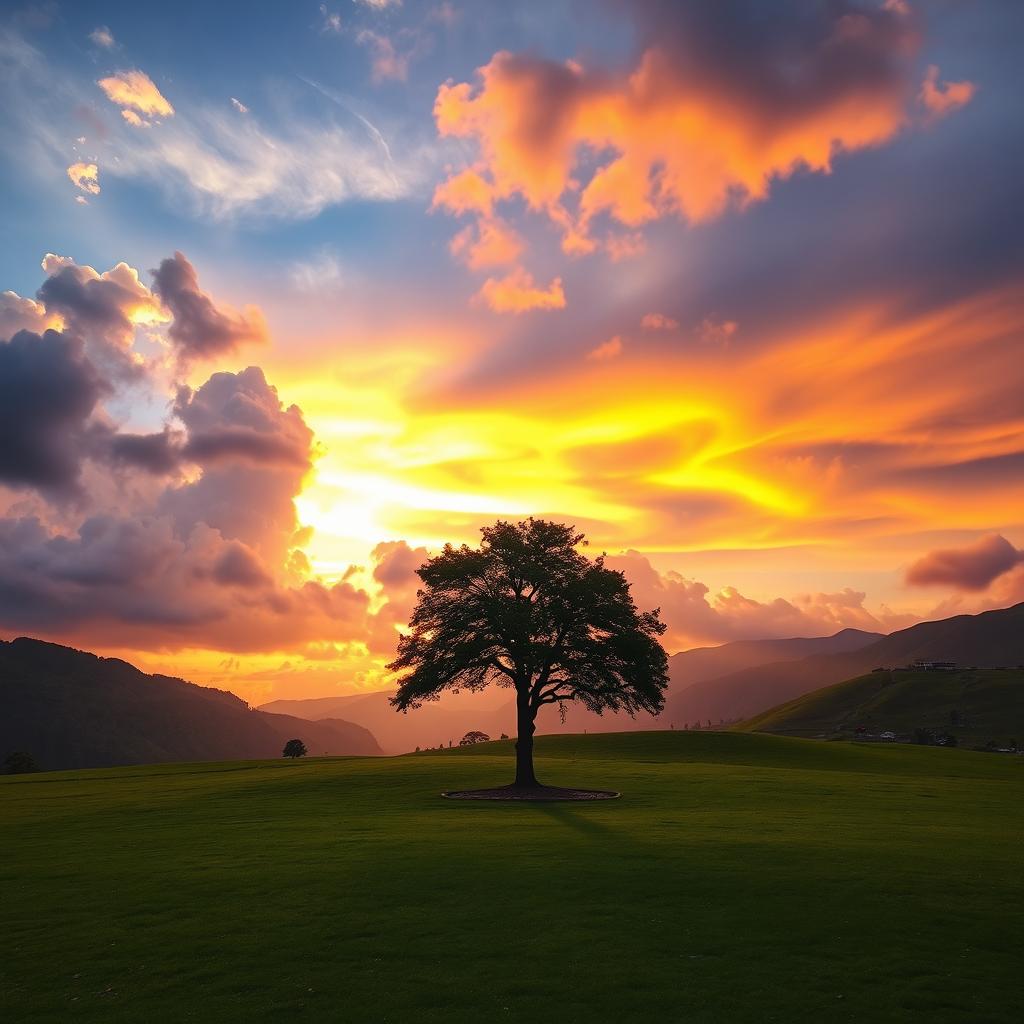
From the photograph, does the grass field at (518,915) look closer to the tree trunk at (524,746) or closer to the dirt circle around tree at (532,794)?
the dirt circle around tree at (532,794)

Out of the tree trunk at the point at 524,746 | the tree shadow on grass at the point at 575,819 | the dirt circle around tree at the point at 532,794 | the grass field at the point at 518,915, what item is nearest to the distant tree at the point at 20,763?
the grass field at the point at 518,915

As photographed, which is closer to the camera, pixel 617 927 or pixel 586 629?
pixel 617 927

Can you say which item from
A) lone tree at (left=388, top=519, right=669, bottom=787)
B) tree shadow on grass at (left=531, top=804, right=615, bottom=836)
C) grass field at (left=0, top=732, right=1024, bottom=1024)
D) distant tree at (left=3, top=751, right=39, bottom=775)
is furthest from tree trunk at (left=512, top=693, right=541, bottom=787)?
distant tree at (left=3, top=751, right=39, bottom=775)

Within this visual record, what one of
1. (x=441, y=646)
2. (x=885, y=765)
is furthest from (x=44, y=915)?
(x=885, y=765)

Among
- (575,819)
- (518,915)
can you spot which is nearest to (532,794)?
(575,819)

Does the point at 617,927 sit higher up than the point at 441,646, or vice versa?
the point at 441,646

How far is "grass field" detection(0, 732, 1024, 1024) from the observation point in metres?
15.7

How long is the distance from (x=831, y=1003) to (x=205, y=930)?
16417mm

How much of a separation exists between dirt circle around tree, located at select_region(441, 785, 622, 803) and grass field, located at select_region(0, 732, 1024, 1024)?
531cm

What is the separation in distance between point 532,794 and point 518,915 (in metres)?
31.8

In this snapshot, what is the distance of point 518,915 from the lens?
2105cm

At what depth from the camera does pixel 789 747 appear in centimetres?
9656

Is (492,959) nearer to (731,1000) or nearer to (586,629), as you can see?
(731,1000)

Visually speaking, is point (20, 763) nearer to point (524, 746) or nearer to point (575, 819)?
point (524, 746)
